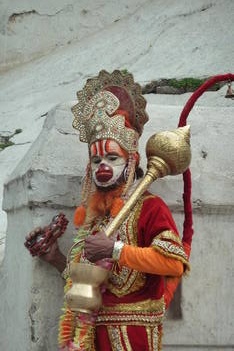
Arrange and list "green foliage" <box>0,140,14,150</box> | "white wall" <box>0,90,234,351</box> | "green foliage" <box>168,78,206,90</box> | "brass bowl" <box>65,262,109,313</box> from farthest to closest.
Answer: "green foliage" <box>168,78,206,90</box> < "green foliage" <box>0,140,14,150</box> < "white wall" <box>0,90,234,351</box> < "brass bowl" <box>65,262,109,313</box>

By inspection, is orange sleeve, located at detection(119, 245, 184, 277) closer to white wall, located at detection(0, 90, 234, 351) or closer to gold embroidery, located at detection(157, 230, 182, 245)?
gold embroidery, located at detection(157, 230, 182, 245)

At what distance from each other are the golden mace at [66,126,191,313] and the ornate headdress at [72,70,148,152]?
16 centimetres

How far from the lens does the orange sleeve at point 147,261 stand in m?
Result: 2.44

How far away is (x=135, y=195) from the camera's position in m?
2.62

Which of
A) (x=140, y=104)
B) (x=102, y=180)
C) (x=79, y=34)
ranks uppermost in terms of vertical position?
(x=79, y=34)

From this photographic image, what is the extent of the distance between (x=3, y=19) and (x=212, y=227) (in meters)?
8.18

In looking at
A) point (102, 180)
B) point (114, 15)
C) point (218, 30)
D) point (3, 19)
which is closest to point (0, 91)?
point (3, 19)

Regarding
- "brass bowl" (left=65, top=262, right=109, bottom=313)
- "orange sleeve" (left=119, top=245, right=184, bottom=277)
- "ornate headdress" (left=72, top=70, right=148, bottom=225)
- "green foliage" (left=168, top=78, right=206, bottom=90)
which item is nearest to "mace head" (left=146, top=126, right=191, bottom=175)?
"ornate headdress" (left=72, top=70, right=148, bottom=225)

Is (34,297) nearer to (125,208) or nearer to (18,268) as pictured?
(18,268)

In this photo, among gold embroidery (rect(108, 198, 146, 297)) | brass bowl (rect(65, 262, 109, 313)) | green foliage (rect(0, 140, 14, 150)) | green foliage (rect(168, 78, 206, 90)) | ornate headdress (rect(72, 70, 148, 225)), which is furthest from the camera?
green foliage (rect(168, 78, 206, 90))

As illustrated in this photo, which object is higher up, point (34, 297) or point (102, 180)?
point (102, 180)

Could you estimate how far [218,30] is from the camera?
8320 millimetres

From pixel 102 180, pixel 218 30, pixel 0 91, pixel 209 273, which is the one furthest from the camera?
pixel 0 91

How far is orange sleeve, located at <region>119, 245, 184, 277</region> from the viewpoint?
8.00 ft
